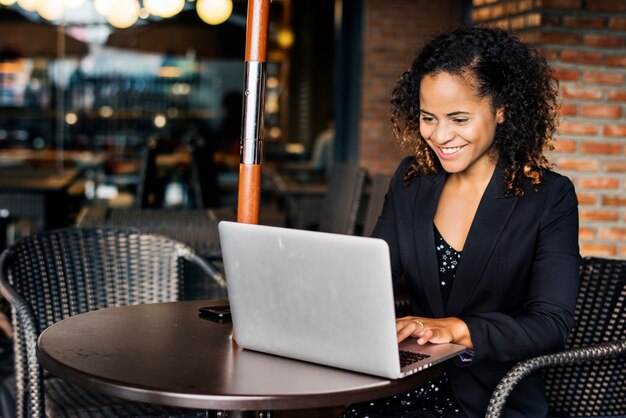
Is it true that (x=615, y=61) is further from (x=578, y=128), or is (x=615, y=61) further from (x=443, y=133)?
(x=443, y=133)

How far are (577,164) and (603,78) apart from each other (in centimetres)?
41

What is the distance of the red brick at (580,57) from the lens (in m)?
4.23

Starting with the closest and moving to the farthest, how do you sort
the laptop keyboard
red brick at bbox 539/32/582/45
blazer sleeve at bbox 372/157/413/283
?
the laptop keyboard < blazer sleeve at bbox 372/157/413/283 < red brick at bbox 539/32/582/45

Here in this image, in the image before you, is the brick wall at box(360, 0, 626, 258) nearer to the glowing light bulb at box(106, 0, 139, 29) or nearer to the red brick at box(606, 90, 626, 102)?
the red brick at box(606, 90, 626, 102)

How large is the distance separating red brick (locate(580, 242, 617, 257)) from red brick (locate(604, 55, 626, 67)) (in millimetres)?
826

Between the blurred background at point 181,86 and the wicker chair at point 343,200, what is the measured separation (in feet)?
9.61

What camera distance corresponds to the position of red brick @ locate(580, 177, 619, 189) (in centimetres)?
435

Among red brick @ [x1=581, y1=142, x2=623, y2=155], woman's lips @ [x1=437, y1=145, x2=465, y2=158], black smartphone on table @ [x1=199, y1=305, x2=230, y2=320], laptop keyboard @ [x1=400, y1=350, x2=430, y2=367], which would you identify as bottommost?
black smartphone on table @ [x1=199, y1=305, x2=230, y2=320]

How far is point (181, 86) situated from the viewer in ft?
30.5

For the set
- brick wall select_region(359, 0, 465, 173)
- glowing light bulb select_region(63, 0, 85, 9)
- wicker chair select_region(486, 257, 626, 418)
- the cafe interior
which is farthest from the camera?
glowing light bulb select_region(63, 0, 85, 9)

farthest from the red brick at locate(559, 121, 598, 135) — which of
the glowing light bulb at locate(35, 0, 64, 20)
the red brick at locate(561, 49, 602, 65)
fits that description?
the glowing light bulb at locate(35, 0, 64, 20)

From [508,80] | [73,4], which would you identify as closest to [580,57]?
[508,80]

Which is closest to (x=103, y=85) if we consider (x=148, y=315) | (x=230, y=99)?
(x=230, y=99)

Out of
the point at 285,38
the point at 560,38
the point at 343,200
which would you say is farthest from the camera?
the point at 285,38
